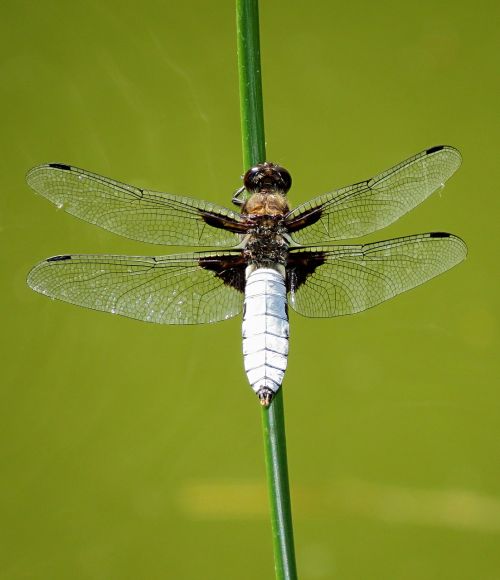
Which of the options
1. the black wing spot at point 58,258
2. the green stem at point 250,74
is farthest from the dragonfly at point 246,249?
the green stem at point 250,74

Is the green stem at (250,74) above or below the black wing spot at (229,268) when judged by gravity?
above

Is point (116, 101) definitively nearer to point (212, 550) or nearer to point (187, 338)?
point (187, 338)

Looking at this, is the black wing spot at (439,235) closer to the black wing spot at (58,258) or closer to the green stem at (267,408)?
the green stem at (267,408)

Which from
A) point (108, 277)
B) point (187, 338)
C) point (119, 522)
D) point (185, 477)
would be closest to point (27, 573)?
point (119, 522)

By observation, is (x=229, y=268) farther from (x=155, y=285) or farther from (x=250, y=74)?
(x=250, y=74)

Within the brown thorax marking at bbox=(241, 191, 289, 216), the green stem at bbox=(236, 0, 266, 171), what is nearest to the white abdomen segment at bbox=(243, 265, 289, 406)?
the brown thorax marking at bbox=(241, 191, 289, 216)

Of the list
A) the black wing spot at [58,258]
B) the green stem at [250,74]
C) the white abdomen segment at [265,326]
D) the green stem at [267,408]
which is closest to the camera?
the green stem at [267,408]

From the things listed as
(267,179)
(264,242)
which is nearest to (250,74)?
(267,179)

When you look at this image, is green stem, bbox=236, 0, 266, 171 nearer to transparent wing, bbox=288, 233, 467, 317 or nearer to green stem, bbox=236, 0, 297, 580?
green stem, bbox=236, 0, 297, 580
